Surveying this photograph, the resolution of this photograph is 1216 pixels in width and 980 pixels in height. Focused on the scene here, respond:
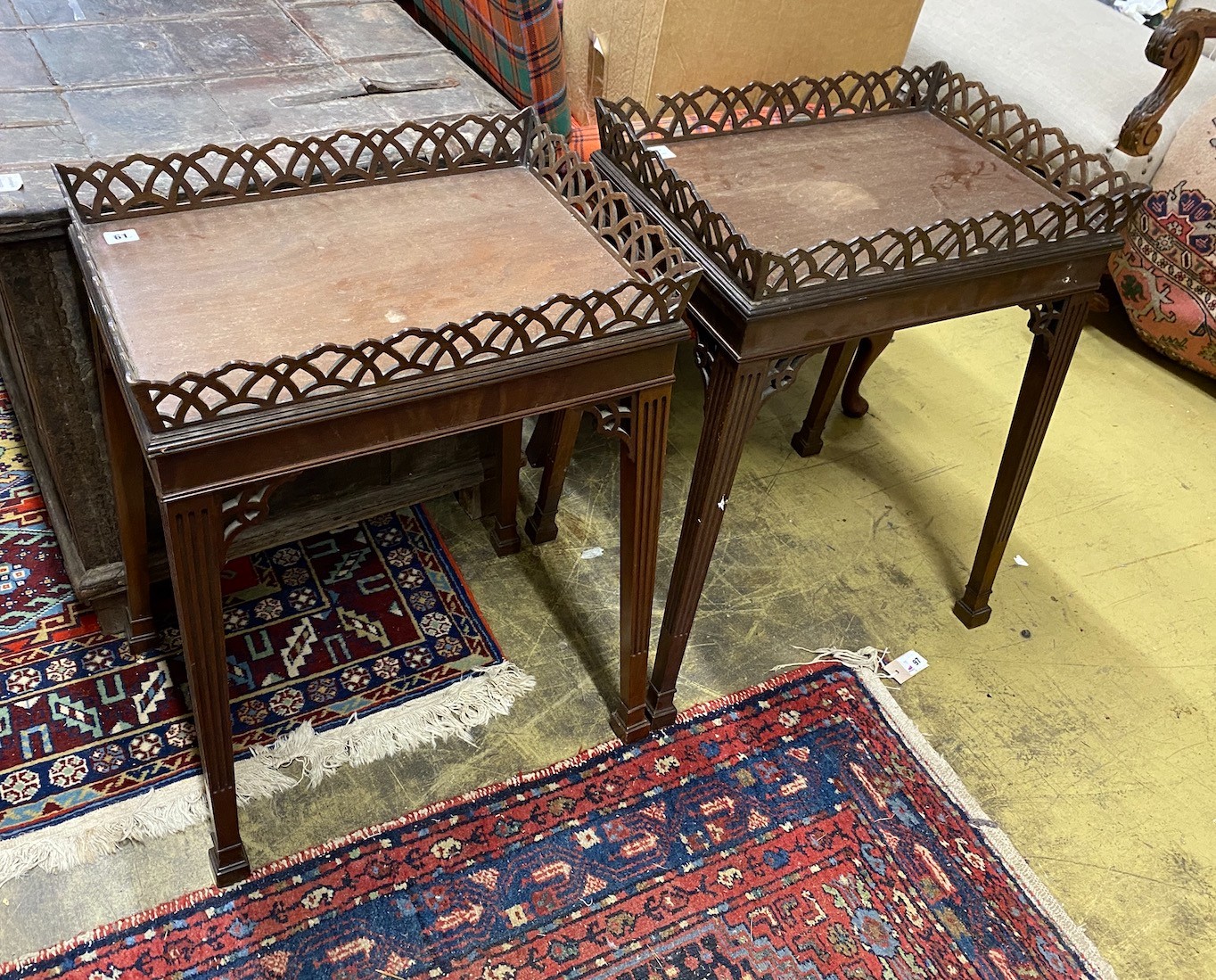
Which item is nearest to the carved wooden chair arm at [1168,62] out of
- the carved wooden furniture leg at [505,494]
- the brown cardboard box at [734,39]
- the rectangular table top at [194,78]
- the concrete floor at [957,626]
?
the brown cardboard box at [734,39]

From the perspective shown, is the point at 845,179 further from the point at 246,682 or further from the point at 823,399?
the point at 246,682

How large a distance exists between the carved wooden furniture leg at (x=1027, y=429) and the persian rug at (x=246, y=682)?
2.71 feet

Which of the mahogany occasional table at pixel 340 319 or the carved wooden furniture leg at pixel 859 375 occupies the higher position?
the mahogany occasional table at pixel 340 319

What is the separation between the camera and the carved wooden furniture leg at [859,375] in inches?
88.7

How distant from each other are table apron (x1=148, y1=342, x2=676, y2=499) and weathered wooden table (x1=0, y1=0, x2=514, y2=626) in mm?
473

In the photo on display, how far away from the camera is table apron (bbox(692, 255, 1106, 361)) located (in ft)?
4.14

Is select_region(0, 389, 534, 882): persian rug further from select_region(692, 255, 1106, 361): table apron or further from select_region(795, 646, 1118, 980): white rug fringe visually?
select_region(692, 255, 1106, 361): table apron

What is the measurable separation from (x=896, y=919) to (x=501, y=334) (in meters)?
0.98

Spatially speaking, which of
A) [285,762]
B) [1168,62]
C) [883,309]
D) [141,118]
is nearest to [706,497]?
[883,309]

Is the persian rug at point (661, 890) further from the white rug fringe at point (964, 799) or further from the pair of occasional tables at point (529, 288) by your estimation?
the pair of occasional tables at point (529, 288)

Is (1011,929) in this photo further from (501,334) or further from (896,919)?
(501,334)

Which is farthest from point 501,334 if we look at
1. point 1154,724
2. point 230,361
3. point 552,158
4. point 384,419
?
point 1154,724

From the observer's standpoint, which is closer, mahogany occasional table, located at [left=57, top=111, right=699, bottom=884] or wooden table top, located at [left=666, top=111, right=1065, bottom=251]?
mahogany occasional table, located at [left=57, top=111, right=699, bottom=884]

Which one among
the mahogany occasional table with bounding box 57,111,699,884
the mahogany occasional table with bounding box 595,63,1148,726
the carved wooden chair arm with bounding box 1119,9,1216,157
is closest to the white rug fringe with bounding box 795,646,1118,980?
the mahogany occasional table with bounding box 595,63,1148,726
